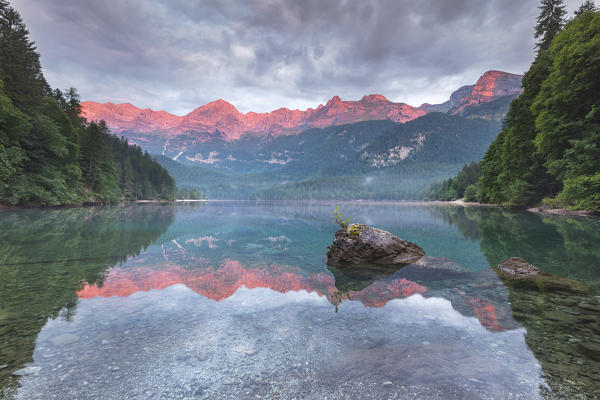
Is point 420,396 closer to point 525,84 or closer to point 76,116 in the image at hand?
point 525,84

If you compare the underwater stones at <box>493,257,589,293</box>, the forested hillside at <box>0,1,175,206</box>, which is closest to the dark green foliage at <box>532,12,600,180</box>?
the underwater stones at <box>493,257,589,293</box>

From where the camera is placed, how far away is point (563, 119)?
90.2 ft

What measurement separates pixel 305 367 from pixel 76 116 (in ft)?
279

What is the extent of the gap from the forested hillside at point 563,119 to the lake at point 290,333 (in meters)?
19.0

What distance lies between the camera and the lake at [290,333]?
3.75 m

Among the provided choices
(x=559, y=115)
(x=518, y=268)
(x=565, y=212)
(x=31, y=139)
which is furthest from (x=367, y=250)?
(x=31, y=139)

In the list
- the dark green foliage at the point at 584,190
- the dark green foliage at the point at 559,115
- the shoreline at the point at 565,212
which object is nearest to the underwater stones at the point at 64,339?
the dark green foliage at the point at 584,190

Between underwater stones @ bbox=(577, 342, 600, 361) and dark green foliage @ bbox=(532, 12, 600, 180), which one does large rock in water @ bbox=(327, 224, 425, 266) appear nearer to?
underwater stones @ bbox=(577, 342, 600, 361)

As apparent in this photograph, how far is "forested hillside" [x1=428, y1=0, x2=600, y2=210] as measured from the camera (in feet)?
77.5

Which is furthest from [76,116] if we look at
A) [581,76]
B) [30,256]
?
[581,76]

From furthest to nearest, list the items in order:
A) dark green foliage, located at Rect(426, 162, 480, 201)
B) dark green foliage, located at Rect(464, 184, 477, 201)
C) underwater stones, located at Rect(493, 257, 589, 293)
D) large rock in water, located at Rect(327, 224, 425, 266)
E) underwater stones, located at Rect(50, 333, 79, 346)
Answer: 1. dark green foliage, located at Rect(426, 162, 480, 201)
2. dark green foliage, located at Rect(464, 184, 477, 201)
3. large rock in water, located at Rect(327, 224, 425, 266)
4. underwater stones, located at Rect(493, 257, 589, 293)
5. underwater stones, located at Rect(50, 333, 79, 346)

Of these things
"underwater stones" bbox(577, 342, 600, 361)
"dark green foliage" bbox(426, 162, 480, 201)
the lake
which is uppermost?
"dark green foliage" bbox(426, 162, 480, 201)

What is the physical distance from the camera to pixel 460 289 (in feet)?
27.5

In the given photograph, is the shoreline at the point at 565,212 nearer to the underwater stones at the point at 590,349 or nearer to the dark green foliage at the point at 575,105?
the dark green foliage at the point at 575,105
